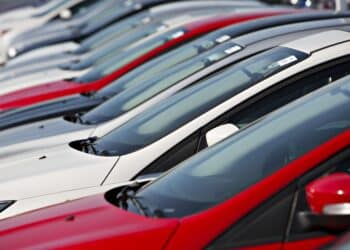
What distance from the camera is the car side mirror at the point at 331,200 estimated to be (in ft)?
11.8

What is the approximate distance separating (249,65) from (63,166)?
1146mm

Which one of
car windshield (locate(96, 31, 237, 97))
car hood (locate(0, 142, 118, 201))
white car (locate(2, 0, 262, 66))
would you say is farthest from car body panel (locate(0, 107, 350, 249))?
white car (locate(2, 0, 262, 66))

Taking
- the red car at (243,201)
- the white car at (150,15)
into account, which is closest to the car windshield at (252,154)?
the red car at (243,201)

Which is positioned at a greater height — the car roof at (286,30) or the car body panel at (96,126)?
the car roof at (286,30)

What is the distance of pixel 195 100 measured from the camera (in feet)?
19.9

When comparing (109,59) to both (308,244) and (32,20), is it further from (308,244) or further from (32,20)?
(32,20)

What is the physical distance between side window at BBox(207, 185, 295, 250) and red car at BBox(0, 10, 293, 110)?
18.4 feet

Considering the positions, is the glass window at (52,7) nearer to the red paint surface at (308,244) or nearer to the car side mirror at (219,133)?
the car side mirror at (219,133)

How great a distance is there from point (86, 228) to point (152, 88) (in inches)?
131

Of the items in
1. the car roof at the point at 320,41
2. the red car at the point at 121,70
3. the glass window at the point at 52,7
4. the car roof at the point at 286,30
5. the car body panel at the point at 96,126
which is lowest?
the glass window at the point at 52,7

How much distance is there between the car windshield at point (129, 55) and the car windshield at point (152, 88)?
1.89 m

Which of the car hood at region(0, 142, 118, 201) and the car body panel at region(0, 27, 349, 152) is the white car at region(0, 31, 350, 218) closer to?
the car hood at region(0, 142, 118, 201)

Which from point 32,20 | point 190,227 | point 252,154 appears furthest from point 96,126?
point 32,20

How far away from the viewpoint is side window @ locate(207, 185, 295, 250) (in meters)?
3.84
